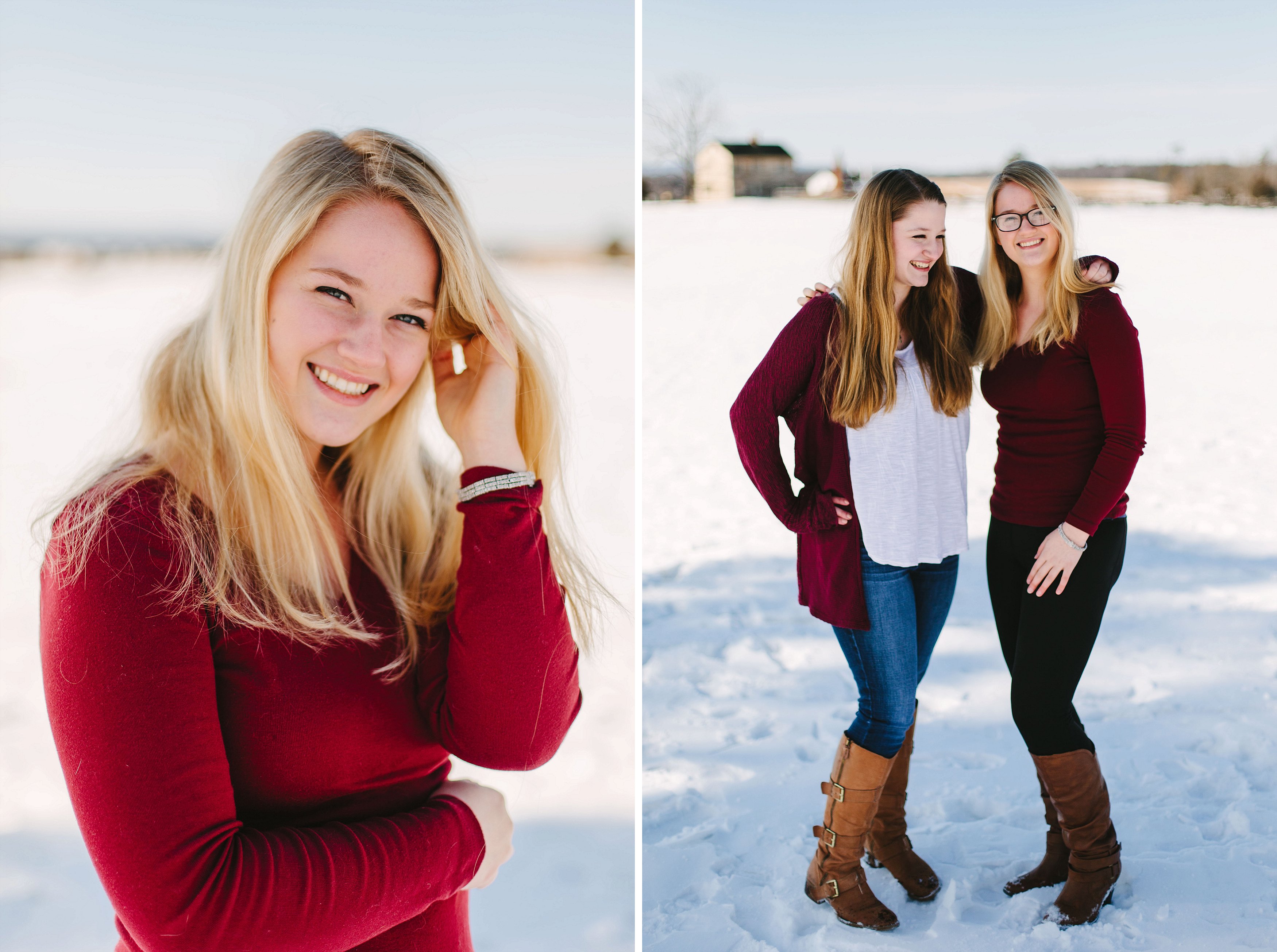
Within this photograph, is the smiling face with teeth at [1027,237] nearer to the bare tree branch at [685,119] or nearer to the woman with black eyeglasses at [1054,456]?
the woman with black eyeglasses at [1054,456]

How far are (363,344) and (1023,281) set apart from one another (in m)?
1.63

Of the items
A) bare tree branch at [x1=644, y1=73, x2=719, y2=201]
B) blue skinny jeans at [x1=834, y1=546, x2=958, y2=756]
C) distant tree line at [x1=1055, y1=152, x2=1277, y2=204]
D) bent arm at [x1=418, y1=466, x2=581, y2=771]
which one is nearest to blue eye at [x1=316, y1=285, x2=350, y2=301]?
bent arm at [x1=418, y1=466, x2=581, y2=771]

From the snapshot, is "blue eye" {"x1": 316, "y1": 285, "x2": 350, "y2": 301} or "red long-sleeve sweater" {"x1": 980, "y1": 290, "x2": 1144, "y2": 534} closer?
"blue eye" {"x1": 316, "y1": 285, "x2": 350, "y2": 301}

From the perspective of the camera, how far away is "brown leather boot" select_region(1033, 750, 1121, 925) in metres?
2.30

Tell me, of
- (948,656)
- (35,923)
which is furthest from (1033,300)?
(35,923)

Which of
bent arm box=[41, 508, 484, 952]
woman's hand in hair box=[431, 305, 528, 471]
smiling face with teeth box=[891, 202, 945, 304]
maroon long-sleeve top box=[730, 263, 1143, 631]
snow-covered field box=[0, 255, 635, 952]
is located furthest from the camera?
snow-covered field box=[0, 255, 635, 952]

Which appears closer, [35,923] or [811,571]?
A: [811,571]

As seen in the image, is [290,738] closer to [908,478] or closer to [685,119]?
[908,478]

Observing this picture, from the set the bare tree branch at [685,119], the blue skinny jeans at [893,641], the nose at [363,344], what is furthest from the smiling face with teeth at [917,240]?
the bare tree branch at [685,119]

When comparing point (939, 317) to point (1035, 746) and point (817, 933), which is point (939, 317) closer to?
point (1035, 746)

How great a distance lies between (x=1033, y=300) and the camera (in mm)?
2199

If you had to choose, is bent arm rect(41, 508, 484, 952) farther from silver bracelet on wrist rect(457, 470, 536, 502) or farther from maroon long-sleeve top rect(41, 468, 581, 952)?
silver bracelet on wrist rect(457, 470, 536, 502)

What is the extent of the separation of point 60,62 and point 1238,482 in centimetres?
2290

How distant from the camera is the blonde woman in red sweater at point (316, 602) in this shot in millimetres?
997
